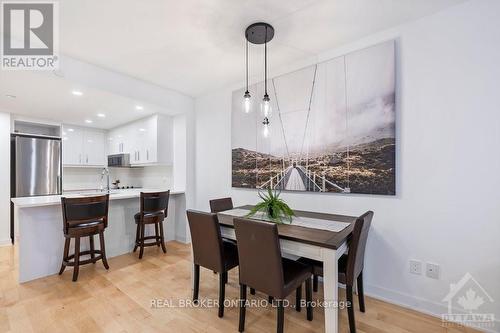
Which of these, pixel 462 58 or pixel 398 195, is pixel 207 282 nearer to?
pixel 398 195

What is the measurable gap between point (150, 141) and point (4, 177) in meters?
2.41

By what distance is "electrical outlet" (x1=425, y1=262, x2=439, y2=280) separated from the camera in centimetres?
196

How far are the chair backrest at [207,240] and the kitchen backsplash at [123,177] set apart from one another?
247 cm

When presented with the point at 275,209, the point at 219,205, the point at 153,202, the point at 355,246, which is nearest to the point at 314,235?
the point at 355,246

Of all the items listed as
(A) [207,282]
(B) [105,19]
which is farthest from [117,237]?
(B) [105,19]

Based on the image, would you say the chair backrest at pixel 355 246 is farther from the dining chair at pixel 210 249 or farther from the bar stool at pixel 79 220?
the bar stool at pixel 79 220

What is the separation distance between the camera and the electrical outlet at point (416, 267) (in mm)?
2035

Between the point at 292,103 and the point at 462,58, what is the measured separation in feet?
5.08

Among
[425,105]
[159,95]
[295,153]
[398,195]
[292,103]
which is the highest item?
[159,95]

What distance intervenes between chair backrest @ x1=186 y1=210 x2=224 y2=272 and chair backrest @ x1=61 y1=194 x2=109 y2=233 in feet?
4.67

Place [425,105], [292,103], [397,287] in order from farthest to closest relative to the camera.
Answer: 1. [292,103]
2. [397,287]
3. [425,105]

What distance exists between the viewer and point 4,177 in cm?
380

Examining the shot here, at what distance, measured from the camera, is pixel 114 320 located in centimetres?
192

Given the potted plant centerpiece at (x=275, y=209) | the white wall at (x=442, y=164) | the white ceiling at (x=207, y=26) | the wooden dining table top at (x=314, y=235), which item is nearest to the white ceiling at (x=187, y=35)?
the white ceiling at (x=207, y=26)
